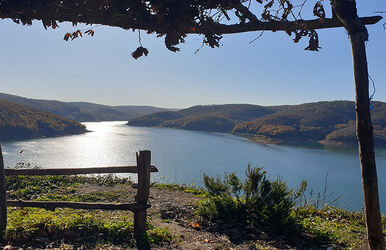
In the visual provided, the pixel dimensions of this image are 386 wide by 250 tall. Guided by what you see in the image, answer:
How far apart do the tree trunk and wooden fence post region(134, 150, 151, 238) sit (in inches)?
139

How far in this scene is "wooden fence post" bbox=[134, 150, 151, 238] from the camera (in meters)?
4.86

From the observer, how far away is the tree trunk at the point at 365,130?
316 centimetres

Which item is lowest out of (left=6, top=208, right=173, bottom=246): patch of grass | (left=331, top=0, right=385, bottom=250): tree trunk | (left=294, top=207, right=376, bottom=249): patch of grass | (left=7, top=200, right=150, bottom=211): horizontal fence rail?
(left=294, top=207, right=376, bottom=249): patch of grass

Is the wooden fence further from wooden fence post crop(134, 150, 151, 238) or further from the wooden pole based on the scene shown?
the wooden pole

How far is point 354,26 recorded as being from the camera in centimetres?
327

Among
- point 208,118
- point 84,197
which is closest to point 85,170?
point 84,197

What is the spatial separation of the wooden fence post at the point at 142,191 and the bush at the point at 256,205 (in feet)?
6.32

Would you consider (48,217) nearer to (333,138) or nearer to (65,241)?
(65,241)

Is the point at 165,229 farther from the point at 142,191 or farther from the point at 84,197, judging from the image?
the point at 84,197

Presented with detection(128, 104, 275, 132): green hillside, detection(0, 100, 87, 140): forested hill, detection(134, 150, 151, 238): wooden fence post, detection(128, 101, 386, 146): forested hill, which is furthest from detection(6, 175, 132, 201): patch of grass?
detection(128, 104, 275, 132): green hillside

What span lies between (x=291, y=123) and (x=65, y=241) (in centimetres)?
10022

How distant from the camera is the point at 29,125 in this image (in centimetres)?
5581

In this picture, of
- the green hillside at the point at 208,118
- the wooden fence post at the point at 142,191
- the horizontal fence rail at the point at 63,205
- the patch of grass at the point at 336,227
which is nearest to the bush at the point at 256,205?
the patch of grass at the point at 336,227

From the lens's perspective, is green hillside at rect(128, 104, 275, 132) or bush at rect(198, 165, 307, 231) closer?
bush at rect(198, 165, 307, 231)
